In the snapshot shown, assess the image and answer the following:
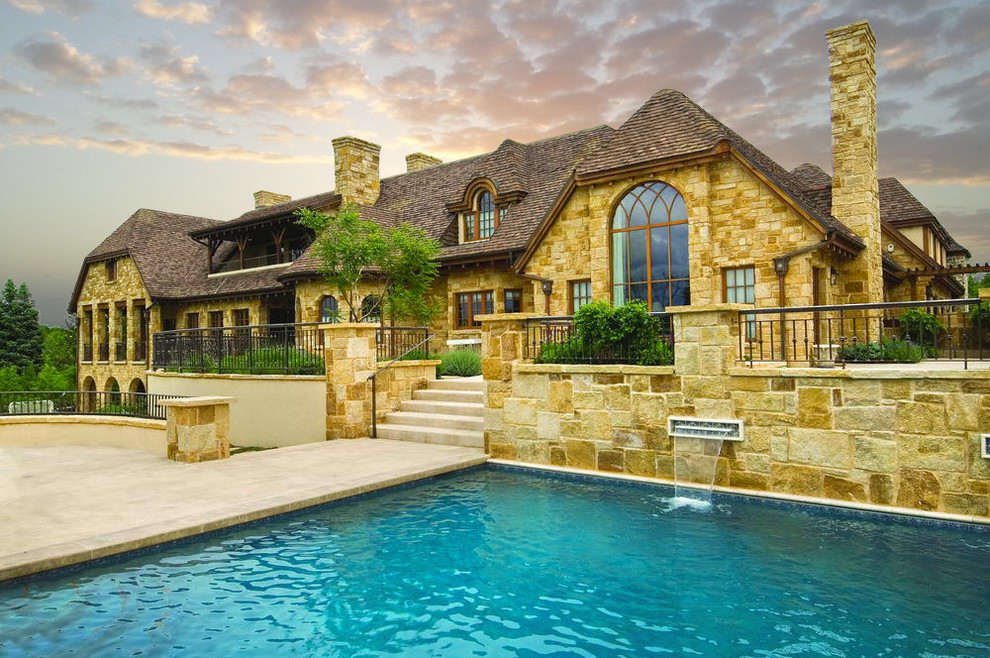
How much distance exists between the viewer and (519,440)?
1074 cm

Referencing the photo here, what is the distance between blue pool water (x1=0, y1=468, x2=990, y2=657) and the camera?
445cm

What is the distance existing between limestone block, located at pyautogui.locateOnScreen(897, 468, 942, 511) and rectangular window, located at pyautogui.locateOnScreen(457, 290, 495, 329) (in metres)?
14.4

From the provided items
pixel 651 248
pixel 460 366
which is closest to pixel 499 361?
Result: pixel 460 366

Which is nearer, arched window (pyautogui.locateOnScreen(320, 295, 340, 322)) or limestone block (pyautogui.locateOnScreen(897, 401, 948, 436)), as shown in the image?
limestone block (pyautogui.locateOnScreen(897, 401, 948, 436))

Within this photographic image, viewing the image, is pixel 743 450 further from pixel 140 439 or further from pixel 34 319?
pixel 34 319

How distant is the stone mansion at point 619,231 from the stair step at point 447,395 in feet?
18.6

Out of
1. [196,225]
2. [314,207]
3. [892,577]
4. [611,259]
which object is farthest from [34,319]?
[892,577]

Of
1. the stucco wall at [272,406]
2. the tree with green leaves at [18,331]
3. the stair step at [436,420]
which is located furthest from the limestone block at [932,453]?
the tree with green leaves at [18,331]

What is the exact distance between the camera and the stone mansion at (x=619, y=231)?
15.5 metres

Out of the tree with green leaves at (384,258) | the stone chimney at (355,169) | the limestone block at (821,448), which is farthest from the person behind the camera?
the stone chimney at (355,169)

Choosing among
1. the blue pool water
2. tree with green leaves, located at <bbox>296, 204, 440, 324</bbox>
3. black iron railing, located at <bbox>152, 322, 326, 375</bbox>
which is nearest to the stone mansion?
tree with green leaves, located at <bbox>296, 204, 440, 324</bbox>

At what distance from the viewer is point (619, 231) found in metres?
17.4

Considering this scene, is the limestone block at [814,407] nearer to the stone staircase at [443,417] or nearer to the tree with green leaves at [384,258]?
the stone staircase at [443,417]

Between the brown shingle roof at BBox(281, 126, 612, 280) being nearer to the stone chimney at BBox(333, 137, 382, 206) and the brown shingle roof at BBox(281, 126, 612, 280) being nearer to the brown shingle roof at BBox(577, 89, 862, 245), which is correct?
the stone chimney at BBox(333, 137, 382, 206)
